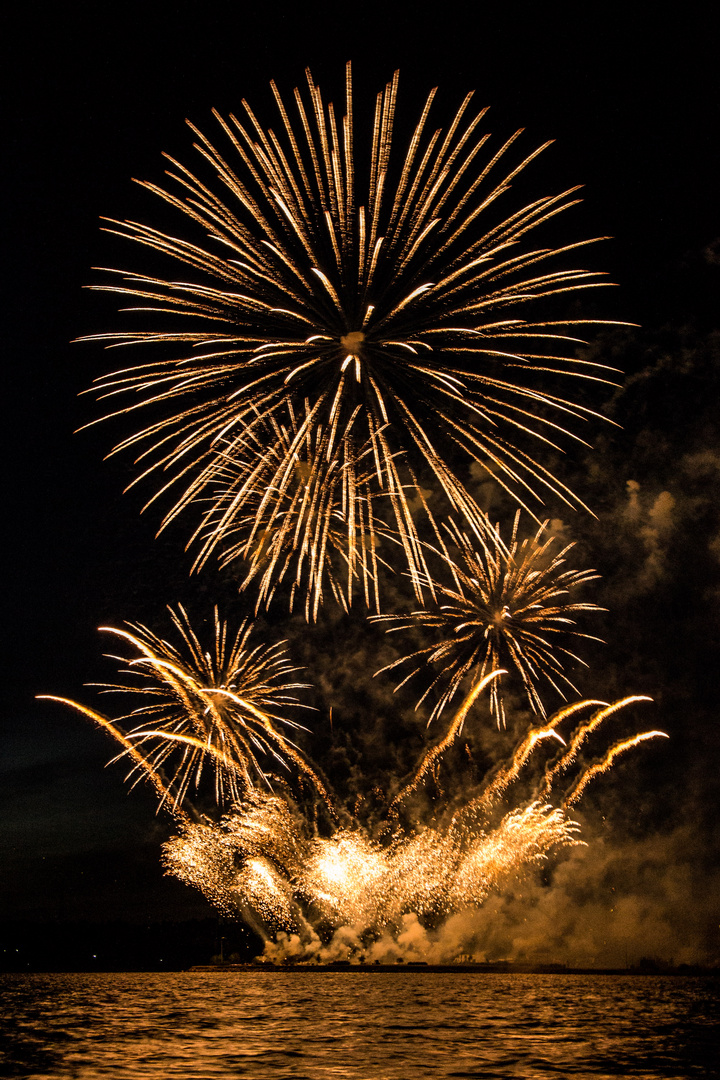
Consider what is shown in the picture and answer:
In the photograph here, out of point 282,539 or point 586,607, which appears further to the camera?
point 586,607

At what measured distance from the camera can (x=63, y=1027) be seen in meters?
25.9

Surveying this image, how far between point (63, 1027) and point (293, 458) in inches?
702

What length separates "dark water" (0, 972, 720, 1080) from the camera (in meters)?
16.0

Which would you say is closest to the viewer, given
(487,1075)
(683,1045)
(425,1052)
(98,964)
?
(487,1075)

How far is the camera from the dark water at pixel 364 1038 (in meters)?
16.0

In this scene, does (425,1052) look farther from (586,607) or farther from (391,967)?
(391,967)

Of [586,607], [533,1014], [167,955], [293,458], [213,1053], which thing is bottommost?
[167,955]

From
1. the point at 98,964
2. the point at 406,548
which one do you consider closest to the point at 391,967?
the point at 98,964

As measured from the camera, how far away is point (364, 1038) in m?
21.3

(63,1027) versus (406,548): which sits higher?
(406,548)

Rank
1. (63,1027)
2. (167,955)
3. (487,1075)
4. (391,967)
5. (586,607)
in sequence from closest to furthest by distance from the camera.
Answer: (487,1075) < (63,1027) < (586,607) < (391,967) < (167,955)

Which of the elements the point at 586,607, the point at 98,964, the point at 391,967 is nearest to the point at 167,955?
the point at 98,964

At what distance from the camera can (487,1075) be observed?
48.7ft

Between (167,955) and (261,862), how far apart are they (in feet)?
278
